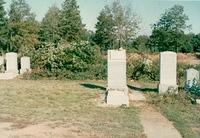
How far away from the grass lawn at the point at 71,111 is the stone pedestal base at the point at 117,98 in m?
0.58

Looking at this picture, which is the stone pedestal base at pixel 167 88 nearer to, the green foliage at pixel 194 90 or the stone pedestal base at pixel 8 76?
the green foliage at pixel 194 90

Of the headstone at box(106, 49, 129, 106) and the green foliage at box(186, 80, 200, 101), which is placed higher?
the headstone at box(106, 49, 129, 106)

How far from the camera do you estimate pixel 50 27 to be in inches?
2633

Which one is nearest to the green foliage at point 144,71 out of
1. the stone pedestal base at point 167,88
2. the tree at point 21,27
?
the stone pedestal base at point 167,88

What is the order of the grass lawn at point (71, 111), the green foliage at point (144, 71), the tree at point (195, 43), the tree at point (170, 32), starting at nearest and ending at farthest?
the grass lawn at point (71, 111) → the green foliage at point (144, 71) → the tree at point (170, 32) → the tree at point (195, 43)

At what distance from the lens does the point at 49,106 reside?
45.5ft

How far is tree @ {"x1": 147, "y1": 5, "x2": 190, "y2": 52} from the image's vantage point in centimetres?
8419

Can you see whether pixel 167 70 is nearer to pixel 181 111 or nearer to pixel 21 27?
pixel 181 111

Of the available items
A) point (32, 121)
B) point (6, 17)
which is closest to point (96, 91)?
point (32, 121)

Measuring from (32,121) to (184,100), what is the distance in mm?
6537

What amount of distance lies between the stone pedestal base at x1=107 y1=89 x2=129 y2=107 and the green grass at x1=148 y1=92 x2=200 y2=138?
1.16m

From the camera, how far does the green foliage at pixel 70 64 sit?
975 inches

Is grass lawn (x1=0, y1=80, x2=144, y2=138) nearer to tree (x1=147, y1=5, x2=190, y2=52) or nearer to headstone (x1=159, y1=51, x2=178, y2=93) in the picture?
headstone (x1=159, y1=51, x2=178, y2=93)

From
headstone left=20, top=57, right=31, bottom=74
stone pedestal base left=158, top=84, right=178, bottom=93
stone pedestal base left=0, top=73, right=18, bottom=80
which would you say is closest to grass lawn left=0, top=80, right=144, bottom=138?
stone pedestal base left=158, top=84, right=178, bottom=93
